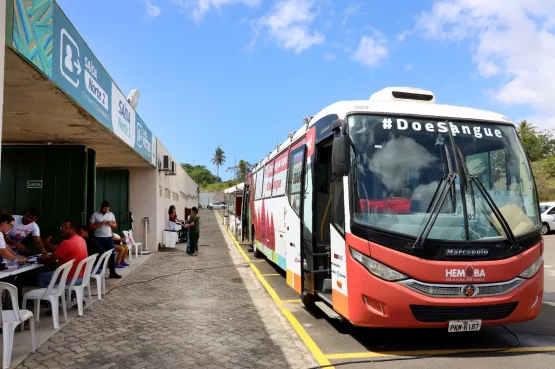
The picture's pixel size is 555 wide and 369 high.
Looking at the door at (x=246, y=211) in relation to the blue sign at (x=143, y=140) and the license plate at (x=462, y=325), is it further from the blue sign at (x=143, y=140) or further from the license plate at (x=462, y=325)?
the license plate at (x=462, y=325)

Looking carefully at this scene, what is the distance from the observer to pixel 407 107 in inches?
232

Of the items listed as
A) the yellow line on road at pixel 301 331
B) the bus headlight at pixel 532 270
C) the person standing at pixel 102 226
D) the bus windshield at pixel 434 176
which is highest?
the bus windshield at pixel 434 176

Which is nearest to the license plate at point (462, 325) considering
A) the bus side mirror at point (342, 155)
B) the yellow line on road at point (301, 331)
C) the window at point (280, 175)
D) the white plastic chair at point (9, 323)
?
the yellow line on road at point (301, 331)

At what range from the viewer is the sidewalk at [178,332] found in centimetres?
502

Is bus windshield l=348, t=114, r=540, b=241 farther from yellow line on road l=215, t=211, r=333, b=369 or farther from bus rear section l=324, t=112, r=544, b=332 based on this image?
yellow line on road l=215, t=211, r=333, b=369

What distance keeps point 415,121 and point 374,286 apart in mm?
2192

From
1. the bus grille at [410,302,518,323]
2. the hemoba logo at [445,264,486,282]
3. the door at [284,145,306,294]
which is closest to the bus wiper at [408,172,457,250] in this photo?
the hemoba logo at [445,264,486,282]

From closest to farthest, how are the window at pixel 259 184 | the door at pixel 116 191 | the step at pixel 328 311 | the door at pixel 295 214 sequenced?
the step at pixel 328 311, the door at pixel 295 214, the window at pixel 259 184, the door at pixel 116 191

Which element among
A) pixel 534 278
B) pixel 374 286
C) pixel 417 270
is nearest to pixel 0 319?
pixel 374 286

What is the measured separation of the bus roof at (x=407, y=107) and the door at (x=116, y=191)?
451 inches

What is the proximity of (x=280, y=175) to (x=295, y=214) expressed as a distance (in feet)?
7.51

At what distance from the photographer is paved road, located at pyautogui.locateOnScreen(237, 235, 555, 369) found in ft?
16.0

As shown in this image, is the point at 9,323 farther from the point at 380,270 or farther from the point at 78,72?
the point at 380,270

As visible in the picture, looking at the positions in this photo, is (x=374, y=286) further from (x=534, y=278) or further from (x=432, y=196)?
(x=534, y=278)
